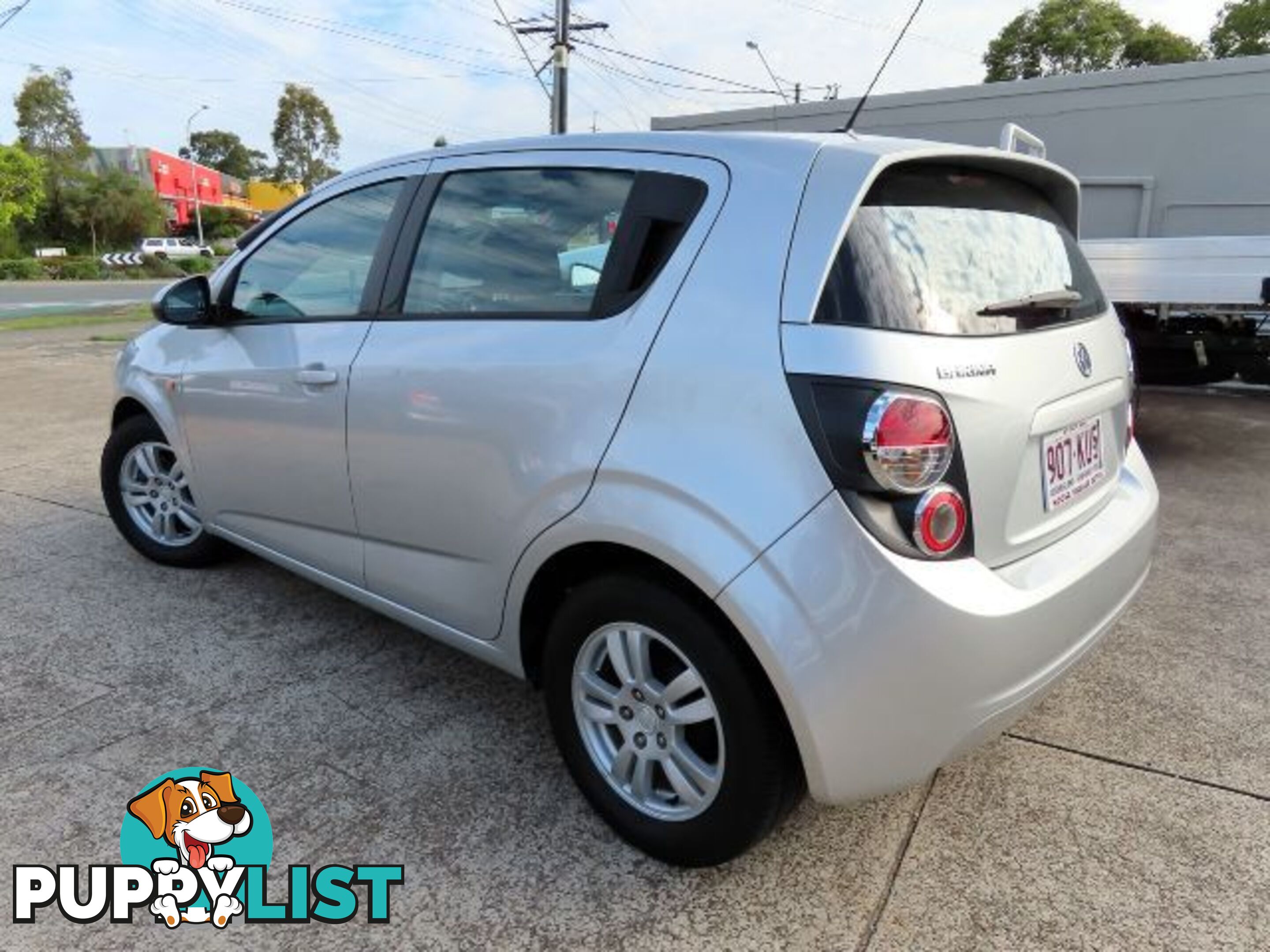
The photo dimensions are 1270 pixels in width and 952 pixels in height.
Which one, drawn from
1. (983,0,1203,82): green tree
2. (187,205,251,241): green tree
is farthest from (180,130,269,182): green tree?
(983,0,1203,82): green tree

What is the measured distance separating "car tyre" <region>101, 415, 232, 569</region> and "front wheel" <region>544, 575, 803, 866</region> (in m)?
2.25

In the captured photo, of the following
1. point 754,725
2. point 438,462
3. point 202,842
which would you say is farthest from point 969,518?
point 202,842

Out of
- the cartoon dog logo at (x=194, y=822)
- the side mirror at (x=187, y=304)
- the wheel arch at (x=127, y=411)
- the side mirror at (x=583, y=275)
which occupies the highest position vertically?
the side mirror at (x=583, y=275)

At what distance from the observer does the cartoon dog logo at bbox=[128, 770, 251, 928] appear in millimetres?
2082

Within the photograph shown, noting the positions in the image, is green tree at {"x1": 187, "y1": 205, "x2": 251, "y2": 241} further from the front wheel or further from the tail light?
the tail light

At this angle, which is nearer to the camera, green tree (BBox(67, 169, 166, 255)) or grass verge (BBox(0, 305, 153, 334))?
grass verge (BBox(0, 305, 153, 334))

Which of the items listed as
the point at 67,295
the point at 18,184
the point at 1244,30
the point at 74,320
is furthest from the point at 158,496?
the point at 18,184

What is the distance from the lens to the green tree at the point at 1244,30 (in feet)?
99.7

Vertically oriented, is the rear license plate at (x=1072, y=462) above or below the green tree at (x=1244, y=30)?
below

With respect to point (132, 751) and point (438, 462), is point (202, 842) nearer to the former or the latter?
point (132, 751)

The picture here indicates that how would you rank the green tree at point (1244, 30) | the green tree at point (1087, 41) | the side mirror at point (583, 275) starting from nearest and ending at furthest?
the side mirror at point (583, 275) < the green tree at point (1244, 30) < the green tree at point (1087, 41)

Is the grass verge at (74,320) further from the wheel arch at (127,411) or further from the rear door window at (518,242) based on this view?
the rear door window at (518,242)

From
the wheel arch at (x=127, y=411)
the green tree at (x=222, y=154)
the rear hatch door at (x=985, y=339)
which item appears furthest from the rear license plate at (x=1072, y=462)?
the green tree at (x=222, y=154)

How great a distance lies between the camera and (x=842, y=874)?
2.14 metres
